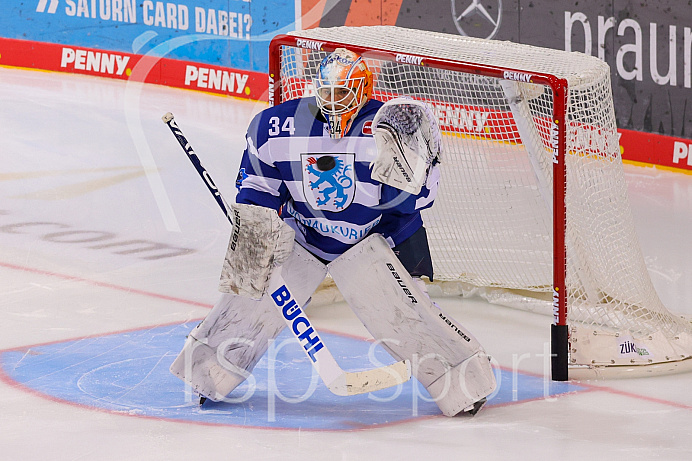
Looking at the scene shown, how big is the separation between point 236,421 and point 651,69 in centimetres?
450

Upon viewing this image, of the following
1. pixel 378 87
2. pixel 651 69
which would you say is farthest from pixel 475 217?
pixel 651 69

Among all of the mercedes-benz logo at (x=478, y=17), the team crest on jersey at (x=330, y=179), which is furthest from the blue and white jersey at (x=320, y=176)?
the mercedes-benz logo at (x=478, y=17)

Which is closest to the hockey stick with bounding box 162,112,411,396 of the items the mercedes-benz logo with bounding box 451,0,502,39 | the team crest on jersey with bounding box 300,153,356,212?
the team crest on jersey with bounding box 300,153,356,212

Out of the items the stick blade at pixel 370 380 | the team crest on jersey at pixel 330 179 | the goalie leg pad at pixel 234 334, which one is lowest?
the stick blade at pixel 370 380

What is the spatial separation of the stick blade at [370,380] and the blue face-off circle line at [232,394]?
0.32 ft

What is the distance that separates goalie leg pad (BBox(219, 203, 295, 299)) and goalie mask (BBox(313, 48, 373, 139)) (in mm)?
303

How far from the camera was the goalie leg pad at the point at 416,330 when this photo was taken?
10.7ft

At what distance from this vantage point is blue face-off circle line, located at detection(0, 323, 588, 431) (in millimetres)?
3330

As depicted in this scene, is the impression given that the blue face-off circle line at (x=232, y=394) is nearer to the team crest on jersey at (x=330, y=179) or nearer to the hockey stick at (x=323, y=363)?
the hockey stick at (x=323, y=363)

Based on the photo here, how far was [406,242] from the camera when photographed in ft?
11.1

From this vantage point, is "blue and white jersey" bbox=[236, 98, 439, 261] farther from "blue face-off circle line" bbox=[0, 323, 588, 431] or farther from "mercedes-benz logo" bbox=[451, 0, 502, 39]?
"mercedes-benz logo" bbox=[451, 0, 502, 39]

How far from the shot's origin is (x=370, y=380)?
10.7 ft

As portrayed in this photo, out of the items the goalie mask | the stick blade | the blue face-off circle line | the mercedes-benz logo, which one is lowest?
the blue face-off circle line

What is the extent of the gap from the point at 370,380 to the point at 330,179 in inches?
23.0
